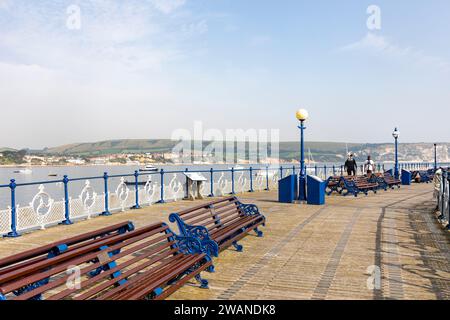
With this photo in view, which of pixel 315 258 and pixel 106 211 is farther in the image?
pixel 106 211

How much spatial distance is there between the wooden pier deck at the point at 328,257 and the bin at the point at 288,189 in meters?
2.86

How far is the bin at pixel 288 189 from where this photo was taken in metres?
15.1

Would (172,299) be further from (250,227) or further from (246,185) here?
(246,185)

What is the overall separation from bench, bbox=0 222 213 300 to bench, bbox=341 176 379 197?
42.8ft

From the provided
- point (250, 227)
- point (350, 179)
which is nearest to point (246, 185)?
point (350, 179)

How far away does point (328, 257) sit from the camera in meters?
6.91

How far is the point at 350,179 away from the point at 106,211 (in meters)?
11.2

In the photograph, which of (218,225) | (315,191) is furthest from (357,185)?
(218,225)

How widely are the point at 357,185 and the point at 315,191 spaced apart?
452cm

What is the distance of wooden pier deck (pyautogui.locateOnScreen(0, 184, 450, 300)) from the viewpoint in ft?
16.8

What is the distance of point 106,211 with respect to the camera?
1253 centimetres

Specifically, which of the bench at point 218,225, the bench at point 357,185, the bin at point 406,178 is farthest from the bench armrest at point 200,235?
the bin at point 406,178

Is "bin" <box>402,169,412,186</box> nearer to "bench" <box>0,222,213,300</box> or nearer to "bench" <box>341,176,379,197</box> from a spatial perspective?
"bench" <box>341,176,379,197</box>

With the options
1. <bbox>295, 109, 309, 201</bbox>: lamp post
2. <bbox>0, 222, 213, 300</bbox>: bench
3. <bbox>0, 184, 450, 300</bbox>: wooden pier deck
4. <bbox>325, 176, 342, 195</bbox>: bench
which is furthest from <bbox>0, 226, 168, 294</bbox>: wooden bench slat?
<bbox>325, 176, 342, 195</bbox>: bench
